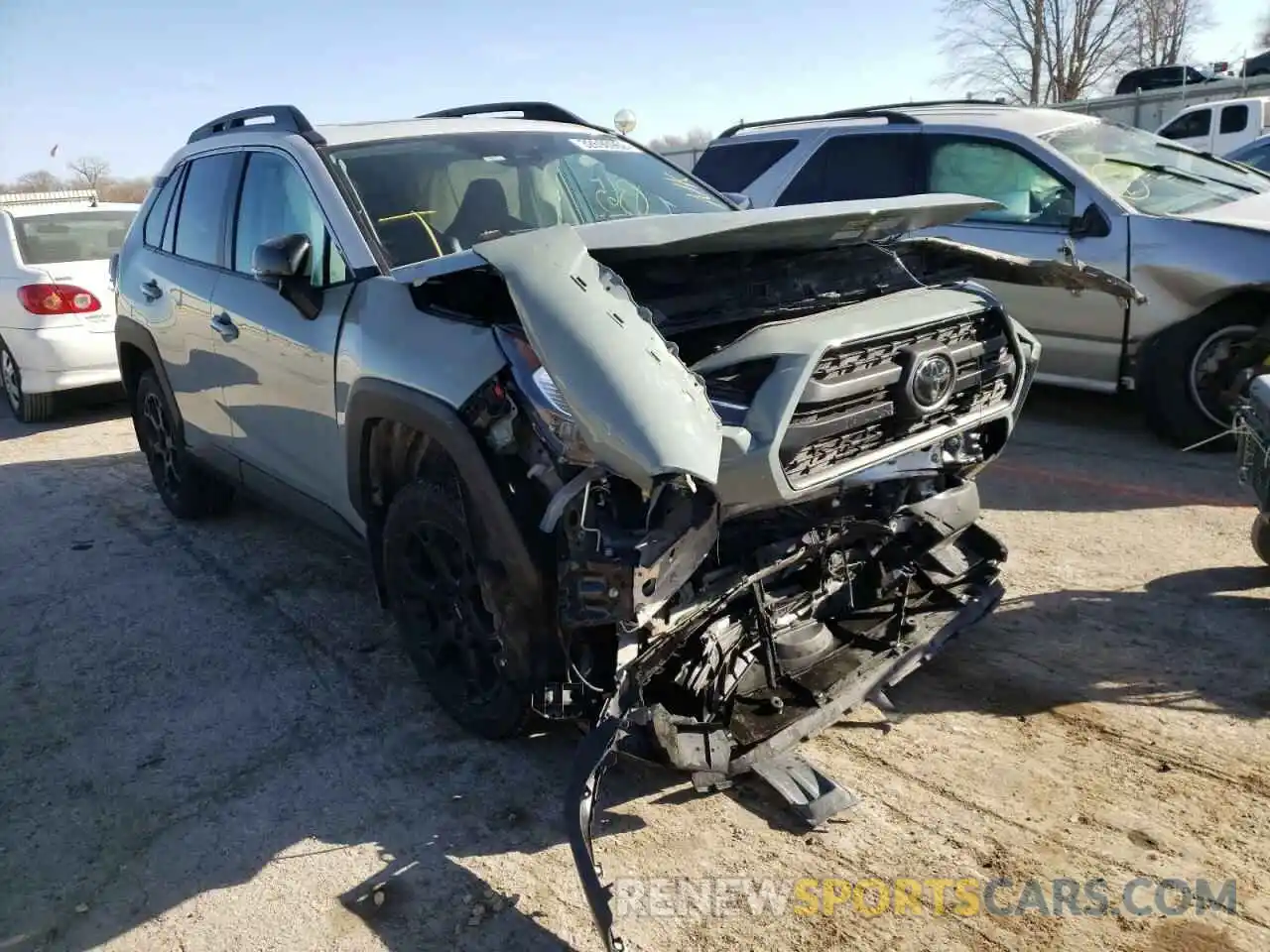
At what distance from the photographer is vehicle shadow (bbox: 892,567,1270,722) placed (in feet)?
11.4

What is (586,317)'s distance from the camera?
2459 mm

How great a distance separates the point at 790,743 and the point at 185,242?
3.90 meters

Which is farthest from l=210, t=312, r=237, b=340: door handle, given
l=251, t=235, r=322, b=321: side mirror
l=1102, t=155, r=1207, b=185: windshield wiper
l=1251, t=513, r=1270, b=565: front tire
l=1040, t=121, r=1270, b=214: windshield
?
l=1102, t=155, r=1207, b=185: windshield wiper

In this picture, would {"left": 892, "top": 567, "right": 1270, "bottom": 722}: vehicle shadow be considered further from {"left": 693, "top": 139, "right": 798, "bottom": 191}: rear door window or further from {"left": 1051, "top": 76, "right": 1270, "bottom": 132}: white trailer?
{"left": 1051, "top": 76, "right": 1270, "bottom": 132}: white trailer

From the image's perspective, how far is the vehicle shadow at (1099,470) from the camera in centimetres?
530

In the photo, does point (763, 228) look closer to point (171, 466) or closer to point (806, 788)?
point (806, 788)

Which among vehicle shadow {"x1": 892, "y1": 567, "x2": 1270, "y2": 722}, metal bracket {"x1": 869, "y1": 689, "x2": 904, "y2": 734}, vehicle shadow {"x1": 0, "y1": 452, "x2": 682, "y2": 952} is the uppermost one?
metal bracket {"x1": 869, "y1": 689, "x2": 904, "y2": 734}

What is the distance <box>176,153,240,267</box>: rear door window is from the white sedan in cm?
378

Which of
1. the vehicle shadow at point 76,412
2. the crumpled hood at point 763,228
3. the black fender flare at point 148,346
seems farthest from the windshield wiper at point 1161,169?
the vehicle shadow at point 76,412

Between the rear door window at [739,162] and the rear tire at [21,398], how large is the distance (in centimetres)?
587

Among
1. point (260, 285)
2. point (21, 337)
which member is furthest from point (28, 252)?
point (260, 285)

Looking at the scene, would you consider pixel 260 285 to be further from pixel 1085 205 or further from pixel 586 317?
pixel 1085 205

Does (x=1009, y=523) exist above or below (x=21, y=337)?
below

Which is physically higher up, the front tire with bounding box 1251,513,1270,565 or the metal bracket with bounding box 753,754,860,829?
the front tire with bounding box 1251,513,1270,565
